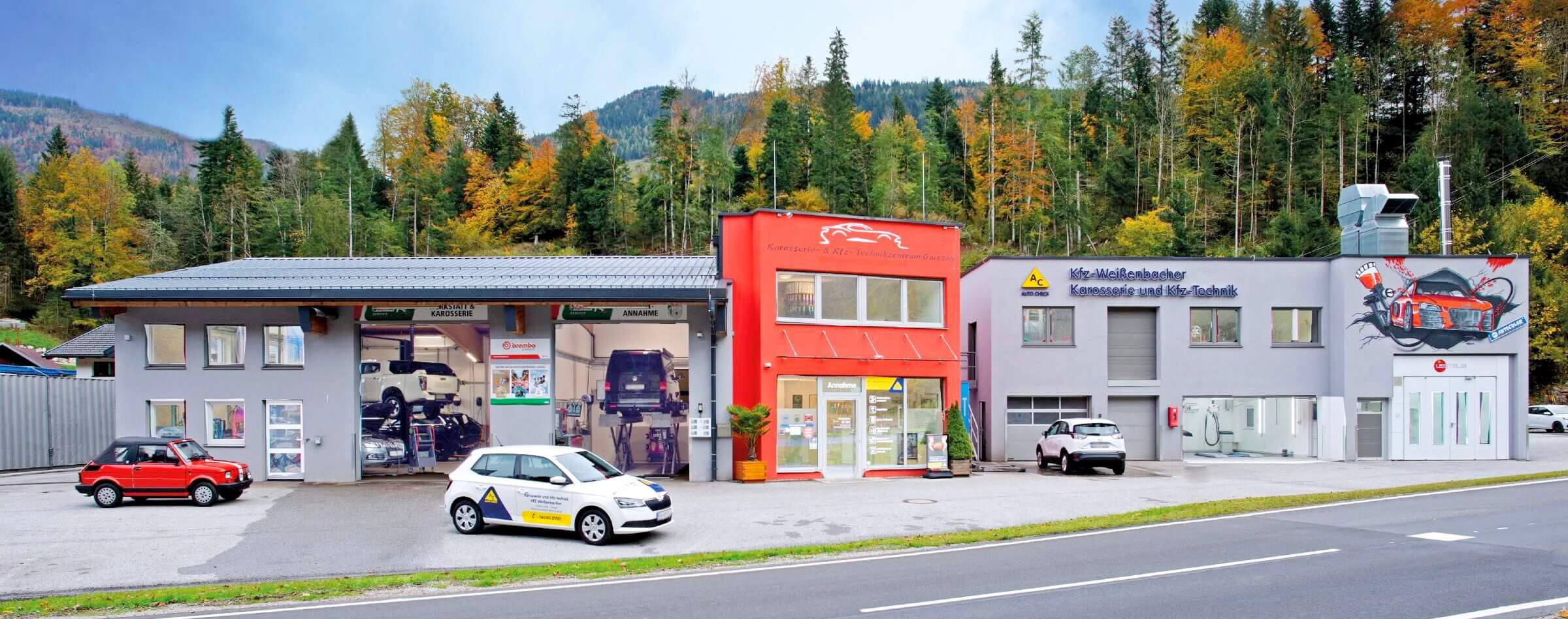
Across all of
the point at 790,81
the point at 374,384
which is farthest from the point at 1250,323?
the point at 790,81

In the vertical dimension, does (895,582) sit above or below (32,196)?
below

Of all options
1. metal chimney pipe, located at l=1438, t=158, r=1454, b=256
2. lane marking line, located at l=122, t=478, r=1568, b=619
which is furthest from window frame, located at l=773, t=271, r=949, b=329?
metal chimney pipe, located at l=1438, t=158, r=1454, b=256

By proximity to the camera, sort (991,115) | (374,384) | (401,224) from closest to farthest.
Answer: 1. (374,384)
2. (991,115)
3. (401,224)

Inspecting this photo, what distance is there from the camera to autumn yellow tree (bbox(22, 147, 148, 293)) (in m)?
72.1

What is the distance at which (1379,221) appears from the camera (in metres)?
29.8

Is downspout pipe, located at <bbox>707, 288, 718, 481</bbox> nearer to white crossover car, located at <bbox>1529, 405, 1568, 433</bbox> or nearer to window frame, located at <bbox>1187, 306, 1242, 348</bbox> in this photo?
window frame, located at <bbox>1187, 306, 1242, 348</bbox>

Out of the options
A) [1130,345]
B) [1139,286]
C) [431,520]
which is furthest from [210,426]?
[1139,286]

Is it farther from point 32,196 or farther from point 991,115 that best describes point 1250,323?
point 32,196

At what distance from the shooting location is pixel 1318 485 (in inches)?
859

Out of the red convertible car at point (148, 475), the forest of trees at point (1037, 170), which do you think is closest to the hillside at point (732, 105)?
the forest of trees at point (1037, 170)

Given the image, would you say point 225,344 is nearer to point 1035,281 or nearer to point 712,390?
point 712,390

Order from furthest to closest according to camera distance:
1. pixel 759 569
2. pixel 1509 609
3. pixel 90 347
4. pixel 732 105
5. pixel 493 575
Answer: pixel 732 105
pixel 90 347
pixel 759 569
pixel 493 575
pixel 1509 609

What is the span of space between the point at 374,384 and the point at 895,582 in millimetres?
19012

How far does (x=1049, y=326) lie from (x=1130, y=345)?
8.87 feet
